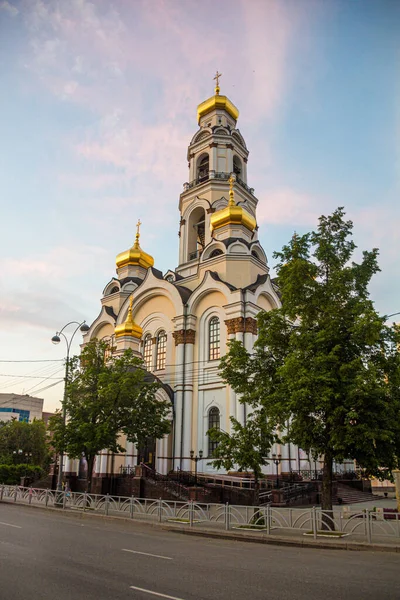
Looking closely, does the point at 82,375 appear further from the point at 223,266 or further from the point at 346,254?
the point at 346,254

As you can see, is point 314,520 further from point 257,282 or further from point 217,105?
point 217,105

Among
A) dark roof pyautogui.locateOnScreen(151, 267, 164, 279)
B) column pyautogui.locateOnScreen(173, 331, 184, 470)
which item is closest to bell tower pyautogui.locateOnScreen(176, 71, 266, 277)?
dark roof pyautogui.locateOnScreen(151, 267, 164, 279)

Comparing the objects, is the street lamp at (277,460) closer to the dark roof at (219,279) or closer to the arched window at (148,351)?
the dark roof at (219,279)

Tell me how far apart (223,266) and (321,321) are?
16.9m

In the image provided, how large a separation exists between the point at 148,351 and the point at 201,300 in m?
6.04

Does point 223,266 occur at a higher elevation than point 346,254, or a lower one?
higher

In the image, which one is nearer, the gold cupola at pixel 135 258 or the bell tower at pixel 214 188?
the bell tower at pixel 214 188

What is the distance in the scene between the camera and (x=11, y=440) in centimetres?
5216

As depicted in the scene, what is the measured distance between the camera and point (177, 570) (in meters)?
8.67

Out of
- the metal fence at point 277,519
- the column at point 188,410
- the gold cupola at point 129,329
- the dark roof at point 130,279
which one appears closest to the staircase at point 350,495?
the column at point 188,410

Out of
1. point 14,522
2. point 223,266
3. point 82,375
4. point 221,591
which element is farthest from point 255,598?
point 223,266

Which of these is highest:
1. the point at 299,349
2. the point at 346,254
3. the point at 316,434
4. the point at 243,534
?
the point at 346,254

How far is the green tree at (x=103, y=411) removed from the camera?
22750 millimetres

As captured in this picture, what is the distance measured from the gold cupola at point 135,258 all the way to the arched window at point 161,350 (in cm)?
927
